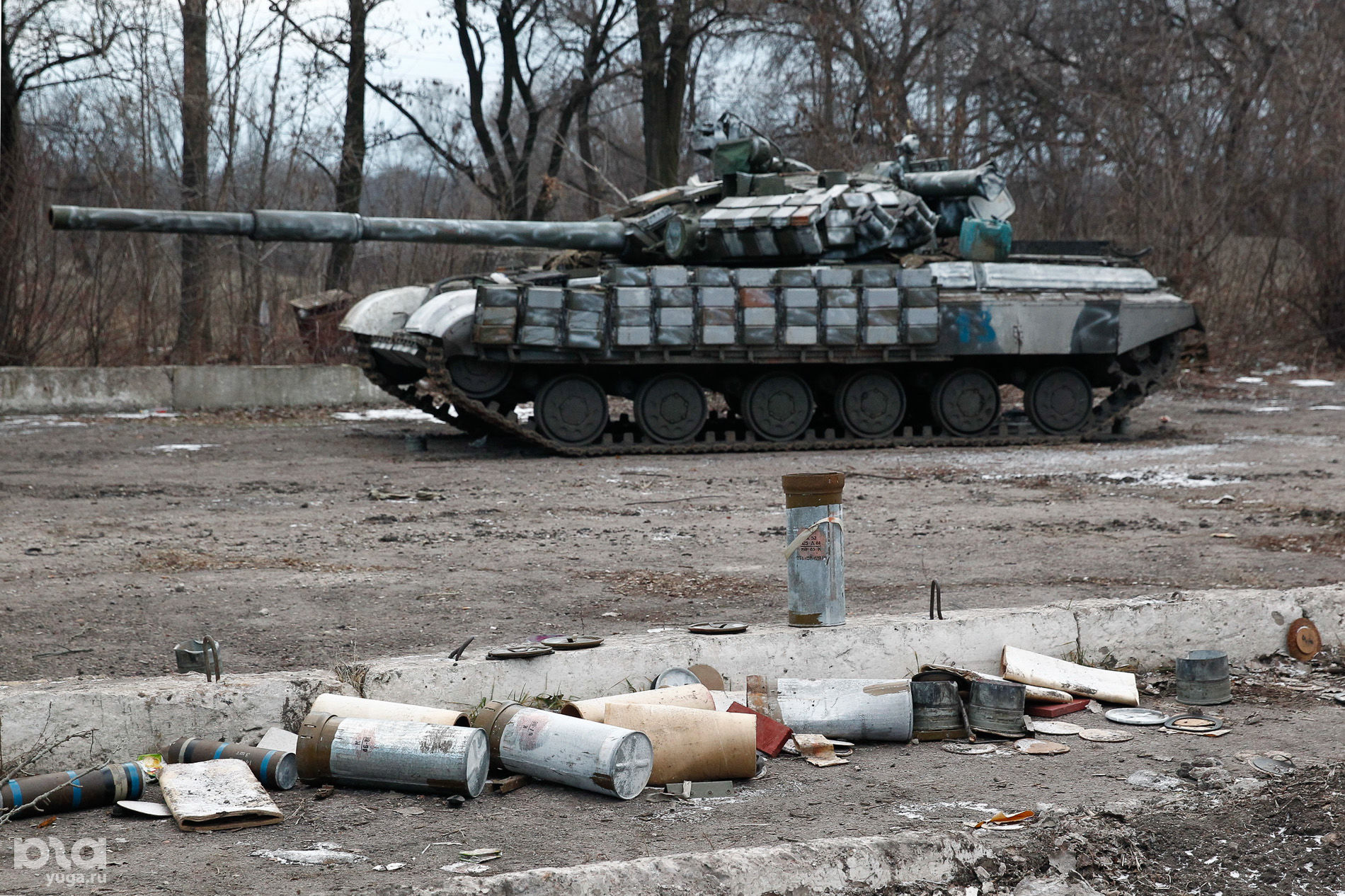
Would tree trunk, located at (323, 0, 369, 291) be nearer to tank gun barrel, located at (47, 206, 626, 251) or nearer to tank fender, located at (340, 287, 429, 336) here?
tank fender, located at (340, 287, 429, 336)

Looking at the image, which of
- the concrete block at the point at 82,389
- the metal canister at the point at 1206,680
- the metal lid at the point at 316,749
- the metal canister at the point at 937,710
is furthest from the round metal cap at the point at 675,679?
the concrete block at the point at 82,389

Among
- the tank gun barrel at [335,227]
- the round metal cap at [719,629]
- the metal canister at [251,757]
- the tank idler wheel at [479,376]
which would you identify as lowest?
the metal canister at [251,757]

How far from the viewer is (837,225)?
1291 cm

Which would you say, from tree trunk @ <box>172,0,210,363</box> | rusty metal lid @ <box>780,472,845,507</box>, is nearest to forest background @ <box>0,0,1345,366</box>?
tree trunk @ <box>172,0,210,363</box>

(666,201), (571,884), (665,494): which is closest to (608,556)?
(665,494)

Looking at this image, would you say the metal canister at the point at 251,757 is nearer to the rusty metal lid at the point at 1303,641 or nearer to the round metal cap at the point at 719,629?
the round metal cap at the point at 719,629

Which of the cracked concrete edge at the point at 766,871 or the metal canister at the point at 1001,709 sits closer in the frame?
the cracked concrete edge at the point at 766,871

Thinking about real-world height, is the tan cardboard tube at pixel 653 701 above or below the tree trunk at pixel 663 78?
below

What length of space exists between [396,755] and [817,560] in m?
1.56

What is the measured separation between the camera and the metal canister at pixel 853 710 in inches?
149

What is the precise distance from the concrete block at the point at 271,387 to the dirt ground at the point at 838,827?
13.8m

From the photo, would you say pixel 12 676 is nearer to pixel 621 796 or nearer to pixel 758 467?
pixel 621 796

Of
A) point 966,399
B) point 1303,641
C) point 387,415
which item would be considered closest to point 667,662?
point 1303,641

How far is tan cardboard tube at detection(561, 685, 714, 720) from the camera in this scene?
3.57 m
